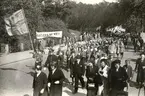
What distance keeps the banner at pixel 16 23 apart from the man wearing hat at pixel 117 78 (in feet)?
6.32

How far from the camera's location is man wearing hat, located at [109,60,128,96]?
14.4 feet

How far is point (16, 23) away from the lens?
17.7 ft

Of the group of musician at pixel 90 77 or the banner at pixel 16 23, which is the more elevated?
the banner at pixel 16 23

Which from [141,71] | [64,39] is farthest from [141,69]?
[64,39]

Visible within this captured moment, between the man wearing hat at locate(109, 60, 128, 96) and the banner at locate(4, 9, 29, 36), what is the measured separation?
193cm

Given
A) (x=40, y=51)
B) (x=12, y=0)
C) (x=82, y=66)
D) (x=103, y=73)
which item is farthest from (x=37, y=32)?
(x=103, y=73)

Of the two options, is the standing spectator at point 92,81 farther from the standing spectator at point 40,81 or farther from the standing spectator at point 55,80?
the standing spectator at point 40,81

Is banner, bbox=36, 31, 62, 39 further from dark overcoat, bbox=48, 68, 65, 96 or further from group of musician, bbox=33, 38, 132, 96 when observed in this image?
dark overcoat, bbox=48, 68, 65, 96

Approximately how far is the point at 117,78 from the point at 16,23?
7.01ft

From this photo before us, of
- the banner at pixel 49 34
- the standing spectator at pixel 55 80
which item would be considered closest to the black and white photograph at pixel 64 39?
the banner at pixel 49 34

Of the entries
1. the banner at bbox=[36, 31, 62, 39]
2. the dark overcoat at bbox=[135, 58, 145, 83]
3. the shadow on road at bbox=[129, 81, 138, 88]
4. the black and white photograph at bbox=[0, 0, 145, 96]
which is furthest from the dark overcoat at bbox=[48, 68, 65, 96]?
the shadow on road at bbox=[129, 81, 138, 88]

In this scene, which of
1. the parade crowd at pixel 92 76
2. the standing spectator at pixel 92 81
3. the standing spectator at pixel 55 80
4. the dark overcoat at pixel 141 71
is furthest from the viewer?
the dark overcoat at pixel 141 71

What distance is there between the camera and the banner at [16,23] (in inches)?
209

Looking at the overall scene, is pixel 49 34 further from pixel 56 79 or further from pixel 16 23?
pixel 56 79
